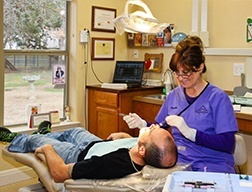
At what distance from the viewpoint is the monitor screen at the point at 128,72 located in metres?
3.85

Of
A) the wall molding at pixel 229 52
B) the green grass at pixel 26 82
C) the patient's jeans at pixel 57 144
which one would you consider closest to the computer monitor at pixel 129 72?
the green grass at pixel 26 82

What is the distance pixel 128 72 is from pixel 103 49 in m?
0.39

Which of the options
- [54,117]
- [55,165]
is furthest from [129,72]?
[55,165]

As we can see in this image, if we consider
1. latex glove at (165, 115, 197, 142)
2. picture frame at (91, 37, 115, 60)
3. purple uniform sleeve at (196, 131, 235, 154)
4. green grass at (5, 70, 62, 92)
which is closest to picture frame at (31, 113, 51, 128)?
green grass at (5, 70, 62, 92)

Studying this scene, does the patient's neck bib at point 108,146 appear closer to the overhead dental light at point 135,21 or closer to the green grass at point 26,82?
the overhead dental light at point 135,21

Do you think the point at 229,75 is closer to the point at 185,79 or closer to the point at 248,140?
the point at 248,140

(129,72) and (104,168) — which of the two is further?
(129,72)

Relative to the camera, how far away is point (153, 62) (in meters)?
3.96

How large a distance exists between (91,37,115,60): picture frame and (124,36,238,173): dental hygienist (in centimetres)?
201

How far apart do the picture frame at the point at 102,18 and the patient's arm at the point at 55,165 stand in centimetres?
211

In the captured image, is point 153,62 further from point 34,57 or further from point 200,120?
point 200,120

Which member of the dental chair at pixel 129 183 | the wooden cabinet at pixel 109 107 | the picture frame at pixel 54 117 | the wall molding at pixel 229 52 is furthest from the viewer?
the picture frame at pixel 54 117

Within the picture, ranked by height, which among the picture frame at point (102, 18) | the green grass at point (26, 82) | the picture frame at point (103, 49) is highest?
the picture frame at point (102, 18)

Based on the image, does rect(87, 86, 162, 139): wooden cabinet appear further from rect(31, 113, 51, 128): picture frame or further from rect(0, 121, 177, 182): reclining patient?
rect(0, 121, 177, 182): reclining patient
